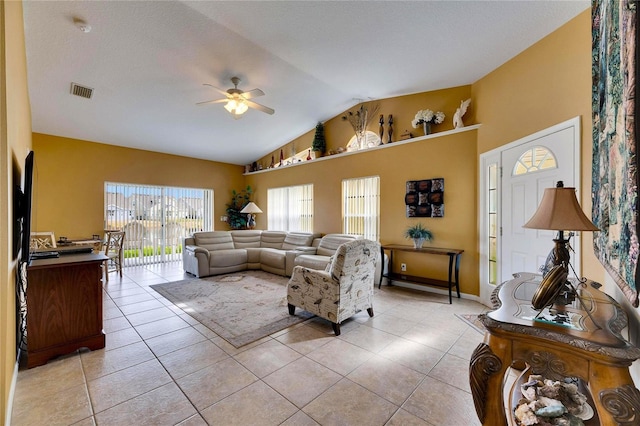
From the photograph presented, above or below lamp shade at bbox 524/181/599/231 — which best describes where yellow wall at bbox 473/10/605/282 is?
above

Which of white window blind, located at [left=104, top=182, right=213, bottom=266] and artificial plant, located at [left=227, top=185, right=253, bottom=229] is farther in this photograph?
artificial plant, located at [left=227, top=185, right=253, bottom=229]

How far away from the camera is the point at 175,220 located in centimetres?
726

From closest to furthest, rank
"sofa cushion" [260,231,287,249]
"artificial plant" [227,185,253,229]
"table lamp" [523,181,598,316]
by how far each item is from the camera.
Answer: "table lamp" [523,181,598,316]
"sofa cushion" [260,231,287,249]
"artificial plant" [227,185,253,229]

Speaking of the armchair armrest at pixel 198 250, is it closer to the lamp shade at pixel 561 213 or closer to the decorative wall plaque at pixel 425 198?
the decorative wall plaque at pixel 425 198

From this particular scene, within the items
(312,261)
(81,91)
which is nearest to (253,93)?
(81,91)

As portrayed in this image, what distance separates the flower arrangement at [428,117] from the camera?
14.3 ft

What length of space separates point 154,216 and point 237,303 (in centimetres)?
459

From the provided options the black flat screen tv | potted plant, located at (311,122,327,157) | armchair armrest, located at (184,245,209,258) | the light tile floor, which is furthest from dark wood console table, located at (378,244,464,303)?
the black flat screen tv

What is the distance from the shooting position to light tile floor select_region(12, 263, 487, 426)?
Answer: 5.66 ft

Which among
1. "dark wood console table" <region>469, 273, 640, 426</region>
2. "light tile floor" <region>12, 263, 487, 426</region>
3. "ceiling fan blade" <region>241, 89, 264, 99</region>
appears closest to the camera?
"dark wood console table" <region>469, 273, 640, 426</region>

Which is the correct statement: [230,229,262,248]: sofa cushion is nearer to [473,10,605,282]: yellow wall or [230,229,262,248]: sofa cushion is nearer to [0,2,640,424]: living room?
[0,2,640,424]: living room

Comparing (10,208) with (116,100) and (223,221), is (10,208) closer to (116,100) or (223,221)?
(116,100)

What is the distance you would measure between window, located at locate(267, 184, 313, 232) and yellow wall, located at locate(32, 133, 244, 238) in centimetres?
256

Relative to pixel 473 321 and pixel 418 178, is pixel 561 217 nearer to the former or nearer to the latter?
pixel 473 321
